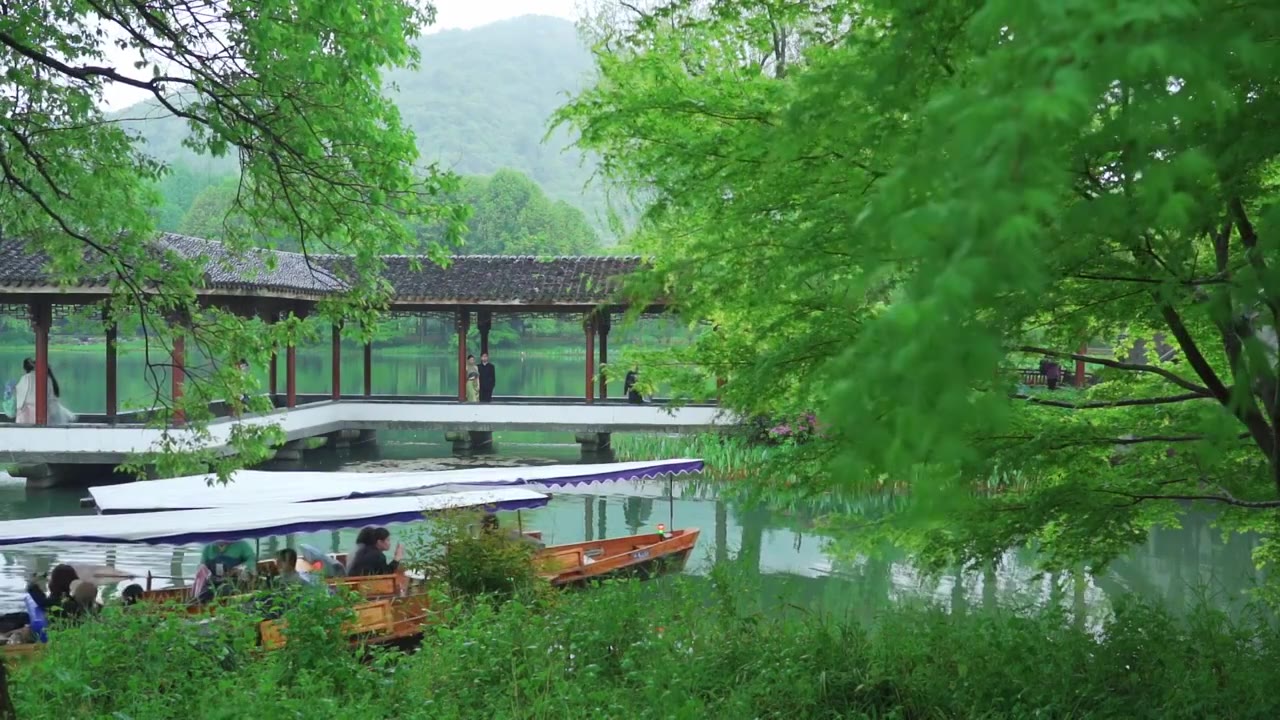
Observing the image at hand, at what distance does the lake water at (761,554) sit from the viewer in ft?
37.9

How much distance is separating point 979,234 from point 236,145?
697 centimetres

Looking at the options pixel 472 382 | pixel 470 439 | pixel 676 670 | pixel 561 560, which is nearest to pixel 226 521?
pixel 561 560

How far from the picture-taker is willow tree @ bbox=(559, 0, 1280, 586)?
1.81m

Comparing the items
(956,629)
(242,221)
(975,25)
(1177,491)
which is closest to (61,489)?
(242,221)

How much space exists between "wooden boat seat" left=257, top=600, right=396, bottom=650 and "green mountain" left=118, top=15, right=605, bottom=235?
9544cm

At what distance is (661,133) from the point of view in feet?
17.8

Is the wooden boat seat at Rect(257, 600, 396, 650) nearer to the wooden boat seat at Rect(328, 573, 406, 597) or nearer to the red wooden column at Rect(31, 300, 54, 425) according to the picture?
the wooden boat seat at Rect(328, 573, 406, 597)

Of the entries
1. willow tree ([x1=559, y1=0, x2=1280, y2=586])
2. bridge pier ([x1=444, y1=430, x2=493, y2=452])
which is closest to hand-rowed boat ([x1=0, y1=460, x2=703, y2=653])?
willow tree ([x1=559, y1=0, x2=1280, y2=586])

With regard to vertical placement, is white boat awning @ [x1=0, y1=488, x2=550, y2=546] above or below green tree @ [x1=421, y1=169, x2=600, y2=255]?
below

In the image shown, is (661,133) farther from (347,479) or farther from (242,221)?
(347,479)

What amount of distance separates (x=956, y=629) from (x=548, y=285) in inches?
656

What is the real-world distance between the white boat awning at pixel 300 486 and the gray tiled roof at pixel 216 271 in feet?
7.65

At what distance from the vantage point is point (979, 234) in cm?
178

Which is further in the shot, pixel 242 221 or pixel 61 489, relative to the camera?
pixel 61 489
